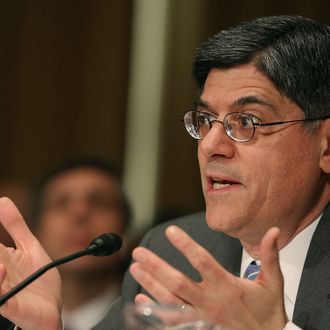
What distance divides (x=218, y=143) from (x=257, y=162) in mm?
107

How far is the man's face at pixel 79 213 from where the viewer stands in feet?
11.1

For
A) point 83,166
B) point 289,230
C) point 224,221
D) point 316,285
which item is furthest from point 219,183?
point 83,166

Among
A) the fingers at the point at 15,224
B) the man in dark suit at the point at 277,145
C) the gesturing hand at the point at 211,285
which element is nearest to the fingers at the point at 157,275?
the gesturing hand at the point at 211,285

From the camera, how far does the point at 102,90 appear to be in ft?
15.6

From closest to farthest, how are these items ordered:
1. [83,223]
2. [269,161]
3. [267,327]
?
[267,327] → [269,161] → [83,223]

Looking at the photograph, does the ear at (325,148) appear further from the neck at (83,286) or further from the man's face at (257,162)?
the neck at (83,286)

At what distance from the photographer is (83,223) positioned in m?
3.42

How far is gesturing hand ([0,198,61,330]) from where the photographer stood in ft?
6.17

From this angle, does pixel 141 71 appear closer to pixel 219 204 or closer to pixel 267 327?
pixel 219 204

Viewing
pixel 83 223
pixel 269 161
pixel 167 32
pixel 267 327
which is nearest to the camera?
pixel 267 327

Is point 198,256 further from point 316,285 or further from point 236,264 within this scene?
point 236,264

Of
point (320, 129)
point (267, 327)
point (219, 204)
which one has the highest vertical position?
point (320, 129)

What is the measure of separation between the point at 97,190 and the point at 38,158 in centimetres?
133

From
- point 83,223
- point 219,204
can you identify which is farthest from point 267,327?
point 83,223
